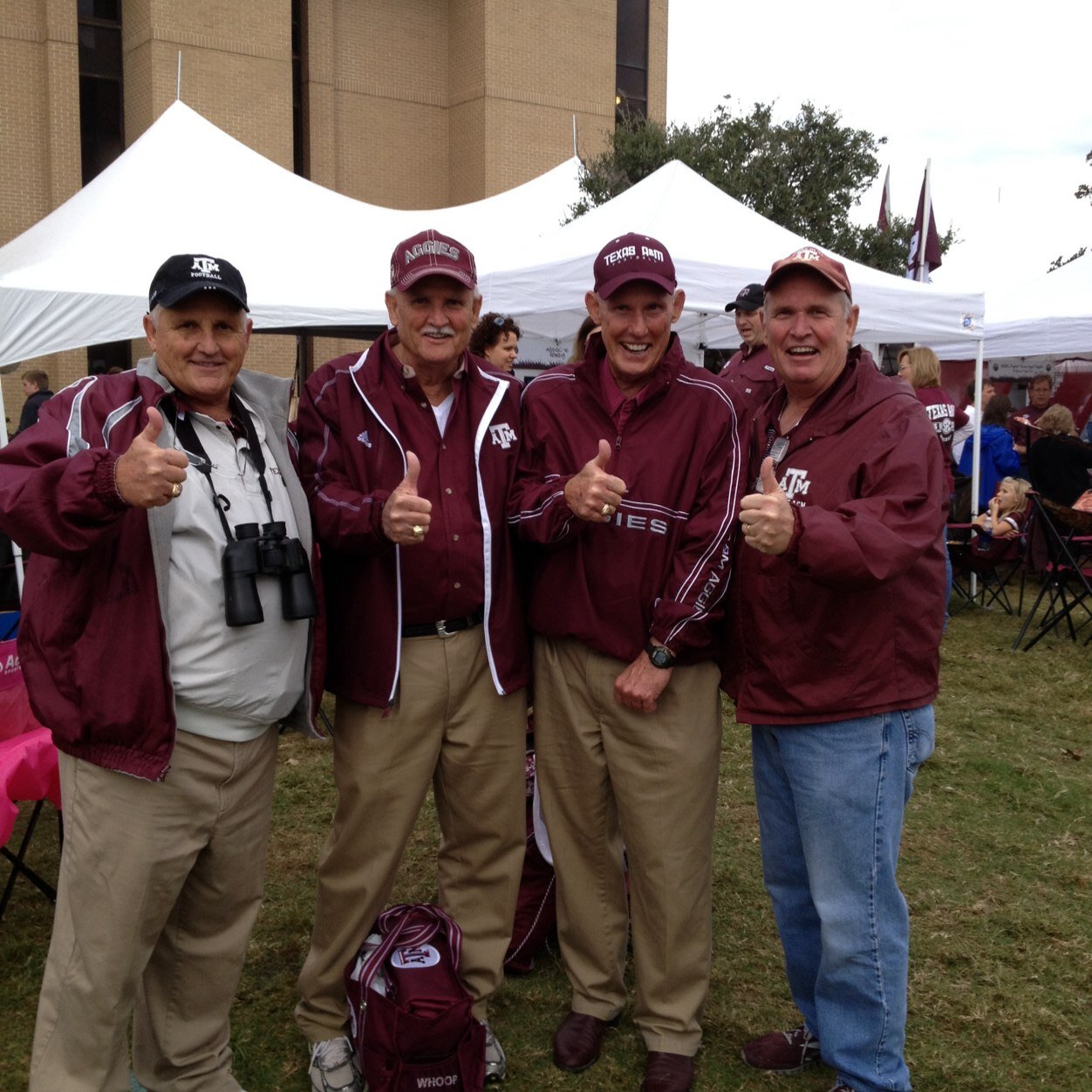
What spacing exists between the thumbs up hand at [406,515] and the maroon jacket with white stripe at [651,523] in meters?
0.34

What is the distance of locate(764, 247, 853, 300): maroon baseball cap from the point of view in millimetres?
2428

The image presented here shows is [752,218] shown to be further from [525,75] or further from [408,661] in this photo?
[525,75]

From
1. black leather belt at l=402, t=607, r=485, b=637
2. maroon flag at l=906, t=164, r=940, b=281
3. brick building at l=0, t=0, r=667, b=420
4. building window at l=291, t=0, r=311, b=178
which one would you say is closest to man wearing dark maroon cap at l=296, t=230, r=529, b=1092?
black leather belt at l=402, t=607, r=485, b=637

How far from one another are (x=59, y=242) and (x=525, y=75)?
63.3ft

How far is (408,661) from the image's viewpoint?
2.70 meters

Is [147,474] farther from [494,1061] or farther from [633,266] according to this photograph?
[494,1061]

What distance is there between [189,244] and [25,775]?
18.4ft

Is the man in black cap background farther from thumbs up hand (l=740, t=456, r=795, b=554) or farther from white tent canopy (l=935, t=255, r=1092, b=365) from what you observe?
white tent canopy (l=935, t=255, r=1092, b=365)

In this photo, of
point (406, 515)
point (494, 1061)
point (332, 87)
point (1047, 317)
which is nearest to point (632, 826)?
point (494, 1061)

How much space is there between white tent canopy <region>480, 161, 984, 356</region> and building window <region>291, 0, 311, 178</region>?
1674cm

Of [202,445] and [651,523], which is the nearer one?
[202,445]

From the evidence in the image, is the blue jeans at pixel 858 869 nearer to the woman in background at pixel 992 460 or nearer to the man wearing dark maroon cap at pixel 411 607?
the man wearing dark maroon cap at pixel 411 607

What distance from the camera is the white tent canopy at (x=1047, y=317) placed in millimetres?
11742

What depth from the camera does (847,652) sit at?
2.39 meters
